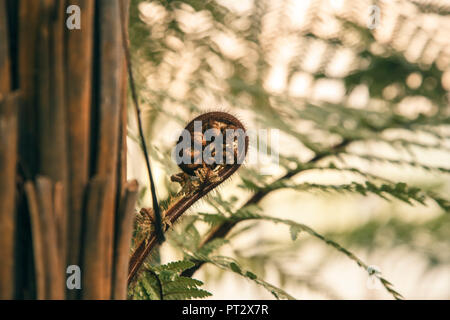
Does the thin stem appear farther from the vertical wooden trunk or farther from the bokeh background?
the bokeh background

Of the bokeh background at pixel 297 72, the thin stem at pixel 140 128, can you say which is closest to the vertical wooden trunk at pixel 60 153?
the thin stem at pixel 140 128

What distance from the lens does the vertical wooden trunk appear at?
0.83 ft

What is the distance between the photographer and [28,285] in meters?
0.26

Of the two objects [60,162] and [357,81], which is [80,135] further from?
[357,81]

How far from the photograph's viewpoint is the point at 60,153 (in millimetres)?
265

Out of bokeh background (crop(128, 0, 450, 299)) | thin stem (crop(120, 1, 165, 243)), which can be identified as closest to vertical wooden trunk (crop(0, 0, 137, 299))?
thin stem (crop(120, 1, 165, 243))

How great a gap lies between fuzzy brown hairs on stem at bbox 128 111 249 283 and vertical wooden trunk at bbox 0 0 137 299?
0.27 ft

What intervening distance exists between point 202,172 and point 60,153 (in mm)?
135

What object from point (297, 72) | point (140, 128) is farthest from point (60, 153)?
point (297, 72)

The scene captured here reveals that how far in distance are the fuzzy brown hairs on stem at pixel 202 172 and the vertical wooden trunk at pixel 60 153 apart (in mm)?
82

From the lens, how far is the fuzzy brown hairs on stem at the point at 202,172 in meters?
0.37

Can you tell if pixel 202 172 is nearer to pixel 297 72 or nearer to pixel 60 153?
pixel 60 153
